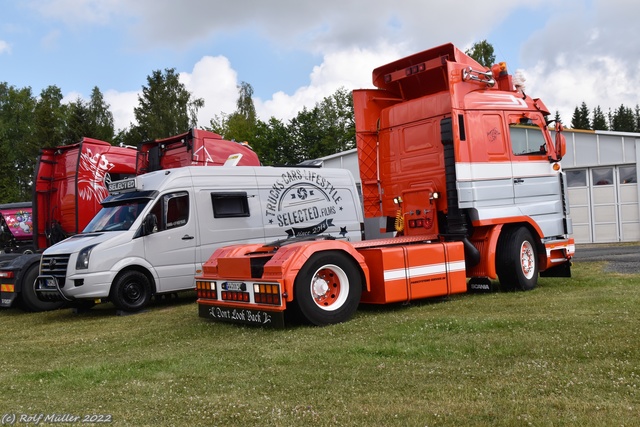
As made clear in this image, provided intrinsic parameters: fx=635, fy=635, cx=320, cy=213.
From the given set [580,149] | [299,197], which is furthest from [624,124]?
[299,197]

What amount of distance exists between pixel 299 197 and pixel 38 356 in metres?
6.82

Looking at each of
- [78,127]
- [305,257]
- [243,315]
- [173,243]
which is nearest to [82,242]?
[173,243]

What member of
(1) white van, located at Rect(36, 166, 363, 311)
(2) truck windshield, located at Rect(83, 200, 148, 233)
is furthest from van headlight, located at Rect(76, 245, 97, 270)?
(2) truck windshield, located at Rect(83, 200, 148, 233)

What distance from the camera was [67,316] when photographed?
1170cm

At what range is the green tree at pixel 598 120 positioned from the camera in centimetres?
10514

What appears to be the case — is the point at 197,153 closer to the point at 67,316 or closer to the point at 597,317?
the point at 67,316

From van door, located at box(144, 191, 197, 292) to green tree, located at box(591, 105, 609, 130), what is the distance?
103510mm

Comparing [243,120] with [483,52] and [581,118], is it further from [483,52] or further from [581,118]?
[581,118]

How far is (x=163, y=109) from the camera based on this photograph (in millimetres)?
58281

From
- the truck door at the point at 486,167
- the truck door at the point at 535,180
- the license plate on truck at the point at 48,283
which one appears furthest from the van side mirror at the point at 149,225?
the truck door at the point at 535,180

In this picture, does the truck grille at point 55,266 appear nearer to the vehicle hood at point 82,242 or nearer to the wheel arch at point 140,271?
the vehicle hood at point 82,242

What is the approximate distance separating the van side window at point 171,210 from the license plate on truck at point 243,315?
125 inches

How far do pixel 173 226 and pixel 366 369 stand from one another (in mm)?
7061

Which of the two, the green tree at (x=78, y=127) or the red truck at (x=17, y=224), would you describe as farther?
the green tree at (x=78, y=127)
